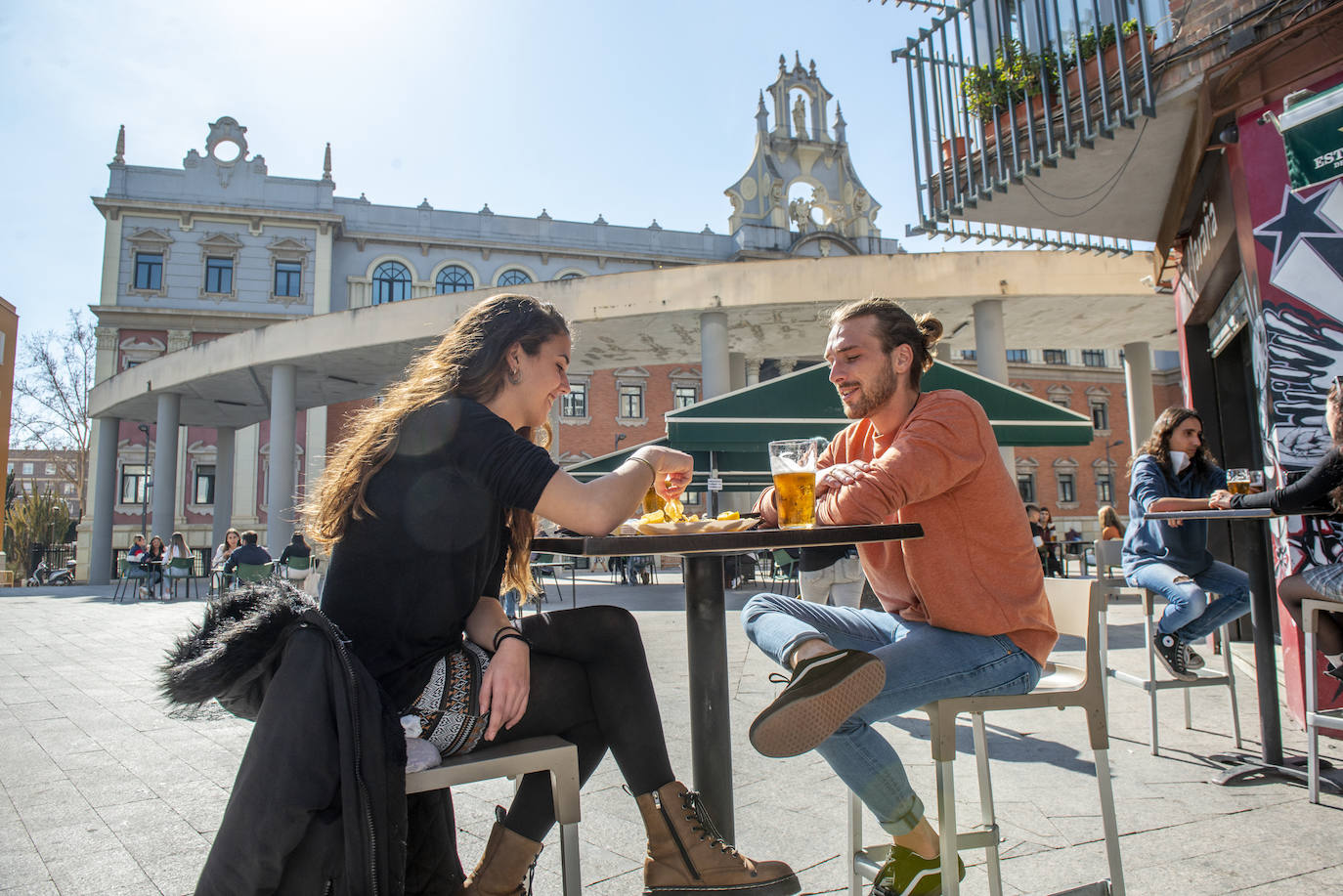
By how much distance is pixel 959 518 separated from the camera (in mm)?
1865

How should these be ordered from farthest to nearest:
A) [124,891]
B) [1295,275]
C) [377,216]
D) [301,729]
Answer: [377,216], [1295,275], [124,891], [301,729]

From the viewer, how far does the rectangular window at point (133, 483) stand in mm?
30844

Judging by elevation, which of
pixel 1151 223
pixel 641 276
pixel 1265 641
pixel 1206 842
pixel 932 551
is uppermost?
pixel 641 276

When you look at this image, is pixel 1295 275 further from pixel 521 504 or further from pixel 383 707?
pixel 383 707

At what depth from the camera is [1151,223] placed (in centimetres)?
699

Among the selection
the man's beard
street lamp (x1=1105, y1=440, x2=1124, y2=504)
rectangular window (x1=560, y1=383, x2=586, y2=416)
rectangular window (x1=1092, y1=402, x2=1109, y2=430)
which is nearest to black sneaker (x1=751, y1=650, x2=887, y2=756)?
the man's beard

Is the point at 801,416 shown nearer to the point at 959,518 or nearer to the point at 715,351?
the point at 715,351

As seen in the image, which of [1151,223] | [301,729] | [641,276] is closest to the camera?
[301,729]

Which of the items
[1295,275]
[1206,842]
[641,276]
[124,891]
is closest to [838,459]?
[1206,842]

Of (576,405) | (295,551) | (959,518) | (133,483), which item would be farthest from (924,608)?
(133,483)

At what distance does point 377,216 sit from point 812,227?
19684 mm

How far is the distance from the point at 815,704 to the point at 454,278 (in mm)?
35732

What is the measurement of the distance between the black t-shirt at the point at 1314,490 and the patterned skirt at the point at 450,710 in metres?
2.77

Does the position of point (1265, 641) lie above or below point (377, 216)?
below
